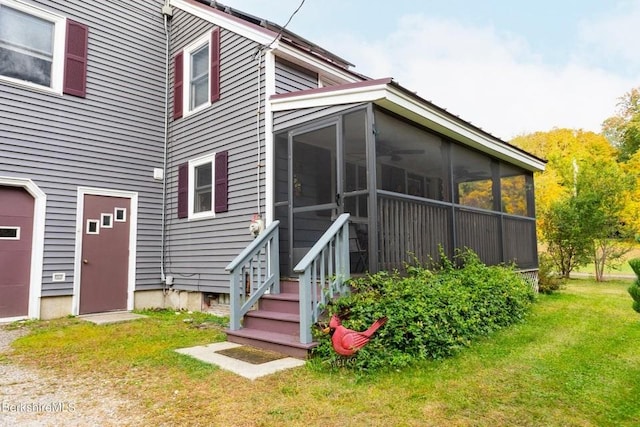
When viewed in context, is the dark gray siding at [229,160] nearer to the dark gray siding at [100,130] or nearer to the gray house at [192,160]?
the gray house at [192,160]

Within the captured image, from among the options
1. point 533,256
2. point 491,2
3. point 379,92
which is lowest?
point 533,256

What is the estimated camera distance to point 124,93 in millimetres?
7719

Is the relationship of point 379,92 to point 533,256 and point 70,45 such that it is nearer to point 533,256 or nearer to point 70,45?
point 70,45

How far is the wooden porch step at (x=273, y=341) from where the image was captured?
4031 millimetres

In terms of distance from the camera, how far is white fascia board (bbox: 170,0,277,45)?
6242mm

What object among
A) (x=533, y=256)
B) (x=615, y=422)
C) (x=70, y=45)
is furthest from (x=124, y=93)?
(x=533, y=256)

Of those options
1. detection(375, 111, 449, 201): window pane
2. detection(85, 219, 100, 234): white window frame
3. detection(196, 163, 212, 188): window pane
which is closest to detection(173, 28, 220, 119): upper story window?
detection(196, 163, 212, 188): window pane

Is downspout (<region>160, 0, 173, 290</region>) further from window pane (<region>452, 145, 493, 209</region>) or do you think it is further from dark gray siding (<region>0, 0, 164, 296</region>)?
window pane (<region>452, 145, 493, 209</region>)

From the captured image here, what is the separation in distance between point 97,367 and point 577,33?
21239mm

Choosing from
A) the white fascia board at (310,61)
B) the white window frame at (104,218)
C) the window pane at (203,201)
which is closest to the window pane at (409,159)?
the white fascia board at (310,61)

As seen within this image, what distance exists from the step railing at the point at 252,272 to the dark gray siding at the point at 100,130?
3.43 meters

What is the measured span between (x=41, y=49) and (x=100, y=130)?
153 centimetres

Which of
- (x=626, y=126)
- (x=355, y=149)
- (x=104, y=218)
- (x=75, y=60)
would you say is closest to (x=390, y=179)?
(x=355, y=149)

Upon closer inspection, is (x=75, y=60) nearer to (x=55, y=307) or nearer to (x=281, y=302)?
(x=55, y=307)
